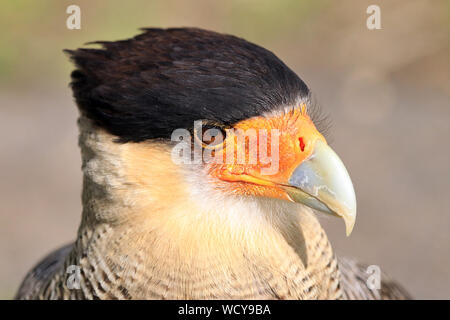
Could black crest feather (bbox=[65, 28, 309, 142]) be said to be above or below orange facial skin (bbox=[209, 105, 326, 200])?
above

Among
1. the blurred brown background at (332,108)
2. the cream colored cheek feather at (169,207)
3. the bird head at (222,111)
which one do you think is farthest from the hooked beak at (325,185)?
A: the blurred brown background at (332,108)

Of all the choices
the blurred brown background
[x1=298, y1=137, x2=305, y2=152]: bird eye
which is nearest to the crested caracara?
[x1=298, y1=137, x2=305, y2=152]: bird eye

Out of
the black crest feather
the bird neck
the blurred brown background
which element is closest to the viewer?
the black crest feather

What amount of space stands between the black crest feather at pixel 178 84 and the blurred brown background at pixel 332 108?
361 centimetres

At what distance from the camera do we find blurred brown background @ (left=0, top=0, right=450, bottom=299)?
697cm

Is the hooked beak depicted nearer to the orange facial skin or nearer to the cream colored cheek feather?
the orange facial skin

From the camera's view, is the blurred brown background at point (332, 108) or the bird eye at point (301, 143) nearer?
the bird eye at point (301, 143)

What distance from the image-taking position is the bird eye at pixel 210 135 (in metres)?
2.55

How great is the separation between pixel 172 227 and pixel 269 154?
51cm

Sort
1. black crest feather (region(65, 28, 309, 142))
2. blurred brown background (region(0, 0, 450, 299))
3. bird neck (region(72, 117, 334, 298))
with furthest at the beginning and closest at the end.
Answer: blurred brown background (region(0, 0, 450, 299)) → bird neck (region(72, 117, 334, 298)) → black crest feather (region(65, 28, 309, 142))

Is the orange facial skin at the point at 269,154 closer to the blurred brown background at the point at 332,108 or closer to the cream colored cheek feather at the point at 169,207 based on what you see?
the cream colored cheek feather at the point at 169,207

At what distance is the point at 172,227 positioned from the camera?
8.59 ft

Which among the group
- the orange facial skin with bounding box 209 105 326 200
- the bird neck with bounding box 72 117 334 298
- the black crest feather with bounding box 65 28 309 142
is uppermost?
the black crest feather with bounding box 65 28 309 142
